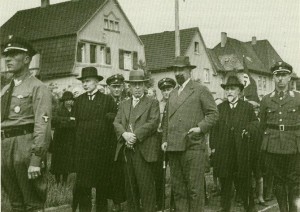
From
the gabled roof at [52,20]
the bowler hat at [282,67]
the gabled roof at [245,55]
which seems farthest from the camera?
the gabled roof at [245,55]

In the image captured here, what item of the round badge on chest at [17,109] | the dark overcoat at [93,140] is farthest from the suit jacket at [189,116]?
the round badge on chest at [17,109]

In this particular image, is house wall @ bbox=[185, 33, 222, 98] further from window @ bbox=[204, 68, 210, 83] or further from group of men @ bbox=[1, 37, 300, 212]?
group of men @ bbox=[1, 37, 300, 212]

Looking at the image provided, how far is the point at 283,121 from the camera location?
705cm

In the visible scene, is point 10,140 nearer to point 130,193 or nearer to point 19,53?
point 19,53

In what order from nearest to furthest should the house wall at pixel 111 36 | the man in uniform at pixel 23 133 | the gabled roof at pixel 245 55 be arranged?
the man in uniform at pixel 23 133
the house wall at pixel 111 36
the gabled roof at pixel 245 55

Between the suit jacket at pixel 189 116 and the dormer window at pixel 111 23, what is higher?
the dormer window at pixel 111 23

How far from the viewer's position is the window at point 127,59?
3281cm

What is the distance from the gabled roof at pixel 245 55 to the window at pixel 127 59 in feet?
39.8

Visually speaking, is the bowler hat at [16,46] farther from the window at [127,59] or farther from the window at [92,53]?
the window at [127,59]

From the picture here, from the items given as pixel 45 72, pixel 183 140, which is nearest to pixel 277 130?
pixel 183 140

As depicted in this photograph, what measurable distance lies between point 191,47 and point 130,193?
33773 mm

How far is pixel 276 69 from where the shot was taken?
704 cm

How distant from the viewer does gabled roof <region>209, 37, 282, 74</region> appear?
48484mm

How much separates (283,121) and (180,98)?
59.9 inches
